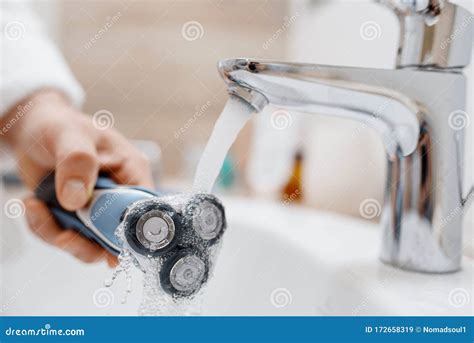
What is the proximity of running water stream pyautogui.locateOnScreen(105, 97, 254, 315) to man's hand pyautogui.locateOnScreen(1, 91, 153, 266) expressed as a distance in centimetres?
13

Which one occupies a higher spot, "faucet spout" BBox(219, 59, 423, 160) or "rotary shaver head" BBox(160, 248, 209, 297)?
"faucet spout" BBox(219, 59, 423, 160)

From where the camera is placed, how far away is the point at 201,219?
33cm

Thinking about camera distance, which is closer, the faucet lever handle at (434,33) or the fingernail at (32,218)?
the faucet lever handle at (434,33)

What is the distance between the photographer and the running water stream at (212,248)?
0.34 m

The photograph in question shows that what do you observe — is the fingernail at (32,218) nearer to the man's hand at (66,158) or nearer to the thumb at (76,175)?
the man's hand at (66,158)

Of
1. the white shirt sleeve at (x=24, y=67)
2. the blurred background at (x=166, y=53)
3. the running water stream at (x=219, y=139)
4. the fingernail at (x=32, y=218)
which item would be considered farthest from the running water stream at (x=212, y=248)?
the blurred background at (x=166, y=53)

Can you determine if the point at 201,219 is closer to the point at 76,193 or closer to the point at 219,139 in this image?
the point at 219,139

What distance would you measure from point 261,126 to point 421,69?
722 millimetres

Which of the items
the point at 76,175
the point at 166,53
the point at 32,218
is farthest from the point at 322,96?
the point at 166,53

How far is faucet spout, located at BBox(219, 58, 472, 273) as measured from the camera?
1.19ft

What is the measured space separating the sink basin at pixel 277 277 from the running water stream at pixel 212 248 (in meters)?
0.13

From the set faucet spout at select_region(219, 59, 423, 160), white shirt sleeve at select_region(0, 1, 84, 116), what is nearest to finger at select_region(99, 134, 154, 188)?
white shirt sleeve at select_region(0, 1, 84, 116)

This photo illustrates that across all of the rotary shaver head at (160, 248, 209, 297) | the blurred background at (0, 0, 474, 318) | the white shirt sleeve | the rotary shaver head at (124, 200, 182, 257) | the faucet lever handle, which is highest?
the blurred background at (0, 0, 474, 318)

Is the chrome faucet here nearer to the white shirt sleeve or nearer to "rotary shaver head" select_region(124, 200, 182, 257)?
"rotary shaver head" select_region(124, 200, 182, 257)
